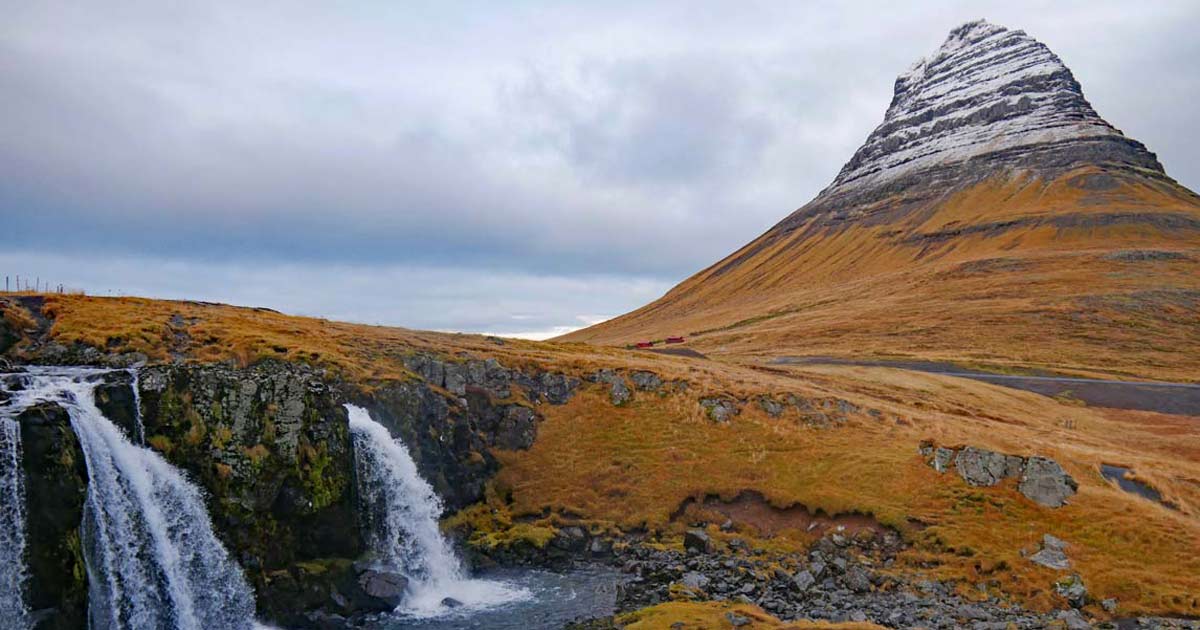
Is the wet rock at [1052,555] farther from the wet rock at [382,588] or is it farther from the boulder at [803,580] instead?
the wet rock at [382,588]

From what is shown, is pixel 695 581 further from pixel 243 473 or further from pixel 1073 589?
pixel 243 473

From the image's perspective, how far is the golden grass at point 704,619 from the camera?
25938mm

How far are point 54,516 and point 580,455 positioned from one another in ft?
92.9

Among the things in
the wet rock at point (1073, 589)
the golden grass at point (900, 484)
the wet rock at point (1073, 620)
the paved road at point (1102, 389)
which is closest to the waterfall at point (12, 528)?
the golden grass at point (900, 484)

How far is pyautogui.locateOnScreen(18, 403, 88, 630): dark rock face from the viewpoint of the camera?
22750mm

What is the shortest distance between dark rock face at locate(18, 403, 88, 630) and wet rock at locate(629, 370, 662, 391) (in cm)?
3481

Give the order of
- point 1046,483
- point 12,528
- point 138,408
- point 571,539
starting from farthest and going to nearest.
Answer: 1. point 571,539
2. point 1046,483
3. point 138,408
4. point 12,528

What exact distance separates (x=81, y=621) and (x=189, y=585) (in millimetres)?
3894

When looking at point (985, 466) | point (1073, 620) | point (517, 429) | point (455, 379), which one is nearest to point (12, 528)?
point (455, 379)

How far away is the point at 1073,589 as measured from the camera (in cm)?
3053

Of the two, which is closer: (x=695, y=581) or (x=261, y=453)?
(x=261, y=453)

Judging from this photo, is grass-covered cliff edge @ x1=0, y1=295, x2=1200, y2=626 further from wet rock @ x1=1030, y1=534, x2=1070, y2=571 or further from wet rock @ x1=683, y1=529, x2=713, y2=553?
wet rock @ x1=683, y1=529, x2=713, y2=553

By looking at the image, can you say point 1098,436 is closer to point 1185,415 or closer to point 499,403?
point 1185,415

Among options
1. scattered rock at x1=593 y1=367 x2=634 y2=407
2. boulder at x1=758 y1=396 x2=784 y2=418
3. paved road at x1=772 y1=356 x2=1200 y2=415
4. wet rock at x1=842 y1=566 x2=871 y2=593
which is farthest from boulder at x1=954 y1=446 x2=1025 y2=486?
paved road at x1=772 y1=356 x2=1200 y2=415
